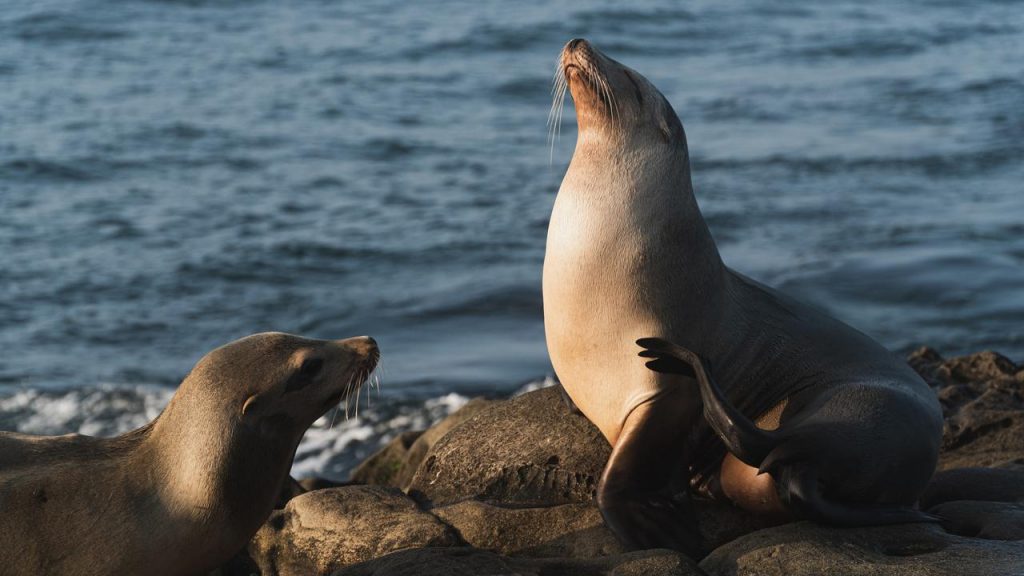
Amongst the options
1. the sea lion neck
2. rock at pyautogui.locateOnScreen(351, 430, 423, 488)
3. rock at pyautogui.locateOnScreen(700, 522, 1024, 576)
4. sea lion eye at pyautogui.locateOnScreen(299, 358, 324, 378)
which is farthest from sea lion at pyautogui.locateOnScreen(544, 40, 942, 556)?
rock at pyautogui.locateOnScreen(351, 430, 423, 488)

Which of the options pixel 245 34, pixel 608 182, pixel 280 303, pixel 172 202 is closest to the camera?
pixel 608 182

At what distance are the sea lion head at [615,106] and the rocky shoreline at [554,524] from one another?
1.32 meters

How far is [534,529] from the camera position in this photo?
589 centimetres

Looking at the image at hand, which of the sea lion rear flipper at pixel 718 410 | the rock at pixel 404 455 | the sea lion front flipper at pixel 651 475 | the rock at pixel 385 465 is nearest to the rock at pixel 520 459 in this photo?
the sea lion front flipper at pixel 651 475

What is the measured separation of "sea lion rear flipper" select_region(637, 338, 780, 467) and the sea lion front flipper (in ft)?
0.67

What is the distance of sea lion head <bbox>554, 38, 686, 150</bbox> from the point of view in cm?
648

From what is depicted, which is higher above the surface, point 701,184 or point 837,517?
point 837,517

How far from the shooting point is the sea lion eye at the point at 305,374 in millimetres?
5484

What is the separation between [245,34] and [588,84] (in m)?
19.8

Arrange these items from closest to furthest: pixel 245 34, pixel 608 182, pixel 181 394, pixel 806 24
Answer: pixel 181 394 → pixel 608 182 → pixel 245 34 → pixel 806 24

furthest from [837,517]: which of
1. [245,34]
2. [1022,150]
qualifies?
[245,34]

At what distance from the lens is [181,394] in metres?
5.40

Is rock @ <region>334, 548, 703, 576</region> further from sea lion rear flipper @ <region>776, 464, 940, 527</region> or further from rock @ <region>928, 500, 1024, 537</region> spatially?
rock @ <region>928, 500, 1024, 537</region>

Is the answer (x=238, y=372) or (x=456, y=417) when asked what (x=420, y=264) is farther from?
(x=238, y=372)
